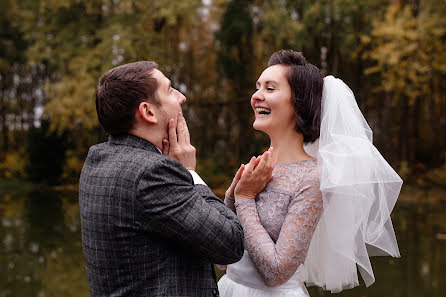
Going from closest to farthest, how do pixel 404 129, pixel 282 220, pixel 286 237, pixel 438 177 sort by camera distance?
pixel 286 237 < pixel 282 220 < pixel 438 177 < pixel 404 129

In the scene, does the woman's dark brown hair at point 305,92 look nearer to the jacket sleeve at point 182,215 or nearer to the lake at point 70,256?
the jacket sleeve at point 182,215

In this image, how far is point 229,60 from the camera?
16469 mm

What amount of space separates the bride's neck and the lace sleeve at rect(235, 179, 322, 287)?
22 centimetres

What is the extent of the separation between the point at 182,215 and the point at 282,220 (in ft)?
2.08

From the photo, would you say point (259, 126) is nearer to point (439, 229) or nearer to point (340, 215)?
point (340, 215)

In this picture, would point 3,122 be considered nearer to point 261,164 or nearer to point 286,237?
point 261,164

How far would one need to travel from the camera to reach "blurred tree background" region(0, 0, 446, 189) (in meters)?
14.2

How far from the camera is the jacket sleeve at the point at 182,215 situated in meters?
1.66

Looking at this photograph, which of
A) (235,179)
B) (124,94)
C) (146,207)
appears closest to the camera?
(146,207)

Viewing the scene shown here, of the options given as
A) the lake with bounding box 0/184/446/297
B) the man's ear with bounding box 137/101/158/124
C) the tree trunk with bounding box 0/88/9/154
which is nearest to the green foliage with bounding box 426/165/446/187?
the lake with bounding box 0/184/446/297

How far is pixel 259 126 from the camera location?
232 centimetres

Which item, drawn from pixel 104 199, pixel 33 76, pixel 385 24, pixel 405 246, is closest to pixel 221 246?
pixel 104 199

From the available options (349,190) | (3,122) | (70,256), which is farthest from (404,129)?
(3,122)

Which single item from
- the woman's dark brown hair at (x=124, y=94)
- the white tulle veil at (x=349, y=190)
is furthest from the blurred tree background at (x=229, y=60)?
the woman's dark brown hair at (x=124, y=94)
